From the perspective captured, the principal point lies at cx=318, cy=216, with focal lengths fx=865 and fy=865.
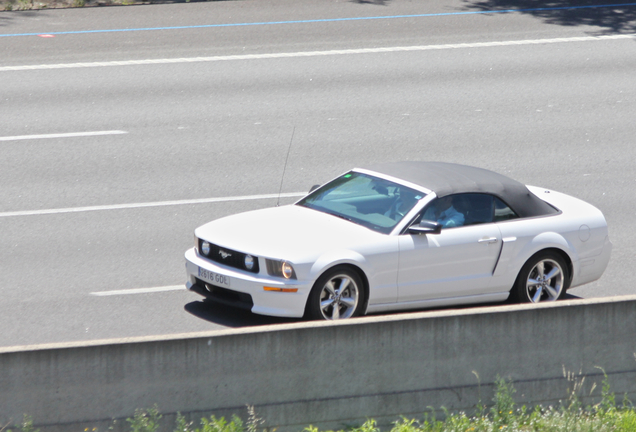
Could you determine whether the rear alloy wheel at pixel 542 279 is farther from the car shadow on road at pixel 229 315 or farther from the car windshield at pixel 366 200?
the car windshield at pixel 366 200

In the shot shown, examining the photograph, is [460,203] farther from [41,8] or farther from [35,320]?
[41,8]

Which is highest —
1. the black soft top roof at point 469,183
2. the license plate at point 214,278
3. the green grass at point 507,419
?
the black soft top roof at point 469,183

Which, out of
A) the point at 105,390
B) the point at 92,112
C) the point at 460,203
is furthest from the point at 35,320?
the point at 92,112

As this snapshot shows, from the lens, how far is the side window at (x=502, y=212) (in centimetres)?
848

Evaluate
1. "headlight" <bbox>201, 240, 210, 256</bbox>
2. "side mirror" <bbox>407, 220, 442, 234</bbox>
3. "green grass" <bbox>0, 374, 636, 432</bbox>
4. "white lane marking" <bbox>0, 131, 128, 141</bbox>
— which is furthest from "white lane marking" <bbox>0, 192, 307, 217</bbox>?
"green grass" <bbox>0, 374, 636, 432</bbox>

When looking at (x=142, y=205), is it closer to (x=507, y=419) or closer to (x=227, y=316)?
(x=227, y=316)

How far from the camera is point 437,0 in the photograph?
21.7 meters

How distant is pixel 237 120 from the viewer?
Answer: 14.5 meters

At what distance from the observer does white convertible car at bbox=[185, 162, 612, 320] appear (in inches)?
301

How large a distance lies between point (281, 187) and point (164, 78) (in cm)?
525

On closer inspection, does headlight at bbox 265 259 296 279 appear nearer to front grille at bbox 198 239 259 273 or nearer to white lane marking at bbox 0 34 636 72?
front grille at bbox 198 239 259 273

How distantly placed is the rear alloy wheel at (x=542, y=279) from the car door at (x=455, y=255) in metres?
0.36

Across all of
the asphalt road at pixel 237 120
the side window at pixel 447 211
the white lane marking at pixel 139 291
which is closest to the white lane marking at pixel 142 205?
the asphalt road at pixel 237 120

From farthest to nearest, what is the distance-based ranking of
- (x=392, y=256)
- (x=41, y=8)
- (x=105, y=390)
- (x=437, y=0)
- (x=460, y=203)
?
1. (x=437, y=0)
2. (x=41, y=8)
3. (x=460, y=203)
4. (x=392, y=256)
5. (x=105, y=390)
